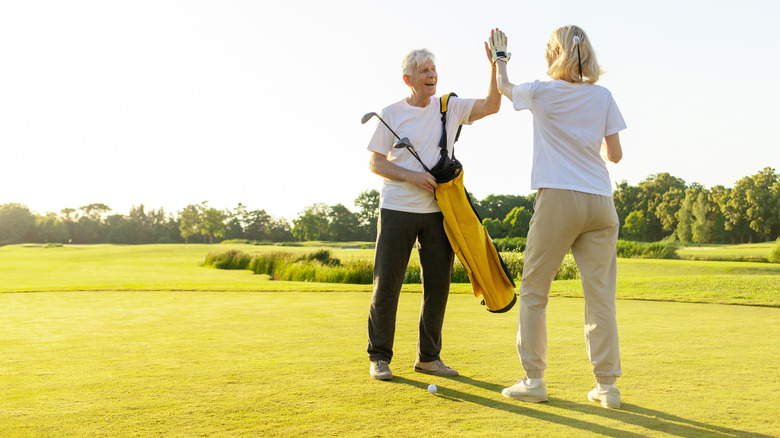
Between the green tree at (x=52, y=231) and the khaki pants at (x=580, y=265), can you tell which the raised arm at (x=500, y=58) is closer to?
the khaki pants at (x=580, y=265)

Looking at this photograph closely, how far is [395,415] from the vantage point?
2.82 metres

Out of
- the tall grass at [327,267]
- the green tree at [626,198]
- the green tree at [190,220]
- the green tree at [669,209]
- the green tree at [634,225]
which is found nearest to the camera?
the tall grass at [327,267]

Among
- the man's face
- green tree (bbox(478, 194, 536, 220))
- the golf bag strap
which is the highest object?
green tree (bbox(478, 194, 536, 220))

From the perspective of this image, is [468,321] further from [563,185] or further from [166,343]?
[563,185]

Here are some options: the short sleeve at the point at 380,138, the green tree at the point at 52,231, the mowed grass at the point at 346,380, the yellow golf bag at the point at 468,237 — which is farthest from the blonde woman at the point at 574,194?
the green tree at the point at 52,231

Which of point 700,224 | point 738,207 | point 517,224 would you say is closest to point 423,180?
point 700,224

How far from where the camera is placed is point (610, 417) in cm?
282

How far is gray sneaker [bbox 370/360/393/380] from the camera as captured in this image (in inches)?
143

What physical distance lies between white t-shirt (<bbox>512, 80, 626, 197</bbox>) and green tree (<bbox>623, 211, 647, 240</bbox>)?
63.3 metres

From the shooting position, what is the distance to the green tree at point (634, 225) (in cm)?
6230

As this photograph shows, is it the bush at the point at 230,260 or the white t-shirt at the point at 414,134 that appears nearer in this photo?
the white t-shirt at the point at 414,134

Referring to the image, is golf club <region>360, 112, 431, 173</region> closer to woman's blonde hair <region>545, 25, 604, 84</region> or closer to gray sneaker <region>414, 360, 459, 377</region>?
woman's blonde hair <region>545, 25, 604, 84</region>

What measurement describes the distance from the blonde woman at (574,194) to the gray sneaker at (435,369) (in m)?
0.61

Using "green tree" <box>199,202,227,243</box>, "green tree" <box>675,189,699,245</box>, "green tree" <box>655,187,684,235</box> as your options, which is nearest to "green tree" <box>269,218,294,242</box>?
"green tree" <box>199,202,227,243</box>
